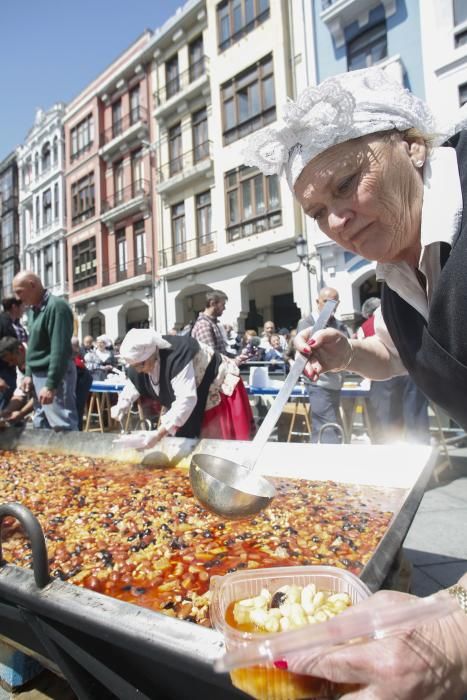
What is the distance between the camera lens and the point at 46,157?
995 inches

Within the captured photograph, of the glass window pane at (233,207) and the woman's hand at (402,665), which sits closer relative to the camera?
the woman's hand at (402,665)

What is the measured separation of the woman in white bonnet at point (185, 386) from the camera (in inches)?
118

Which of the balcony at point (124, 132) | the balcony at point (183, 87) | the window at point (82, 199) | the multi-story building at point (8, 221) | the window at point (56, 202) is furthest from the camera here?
the multi-story building at point (8, 221)

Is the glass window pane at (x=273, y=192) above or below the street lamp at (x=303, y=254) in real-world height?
above

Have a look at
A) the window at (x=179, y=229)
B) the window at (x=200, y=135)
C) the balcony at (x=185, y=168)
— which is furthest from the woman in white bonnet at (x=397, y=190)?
the window at (x=200, y=135)

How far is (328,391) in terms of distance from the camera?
15.5 ft

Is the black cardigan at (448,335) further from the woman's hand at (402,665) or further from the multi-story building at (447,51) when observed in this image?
the multi-story building at (447,51)

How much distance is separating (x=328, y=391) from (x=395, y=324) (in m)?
3.24

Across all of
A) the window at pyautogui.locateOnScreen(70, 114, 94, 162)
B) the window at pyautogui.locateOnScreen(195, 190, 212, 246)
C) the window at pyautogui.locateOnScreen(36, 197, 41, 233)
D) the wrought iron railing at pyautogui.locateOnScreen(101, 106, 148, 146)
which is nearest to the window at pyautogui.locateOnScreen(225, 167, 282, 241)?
the window at pyautogui.locateOnScreen(195, 190, 212, 246)

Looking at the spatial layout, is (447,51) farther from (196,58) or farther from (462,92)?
(196,58)

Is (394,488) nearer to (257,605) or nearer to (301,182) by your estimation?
(257,605)

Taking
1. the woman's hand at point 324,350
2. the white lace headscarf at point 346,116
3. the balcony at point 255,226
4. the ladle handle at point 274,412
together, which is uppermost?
the balcony at point 255,226

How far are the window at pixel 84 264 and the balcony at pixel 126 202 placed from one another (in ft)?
5.81

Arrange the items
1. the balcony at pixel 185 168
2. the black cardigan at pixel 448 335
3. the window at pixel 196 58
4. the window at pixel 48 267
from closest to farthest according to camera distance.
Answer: the black cardigan at pixel 448 335, the balcony at pixel 185 168, the window at pixel 196 58, the window at pixel 48 267
